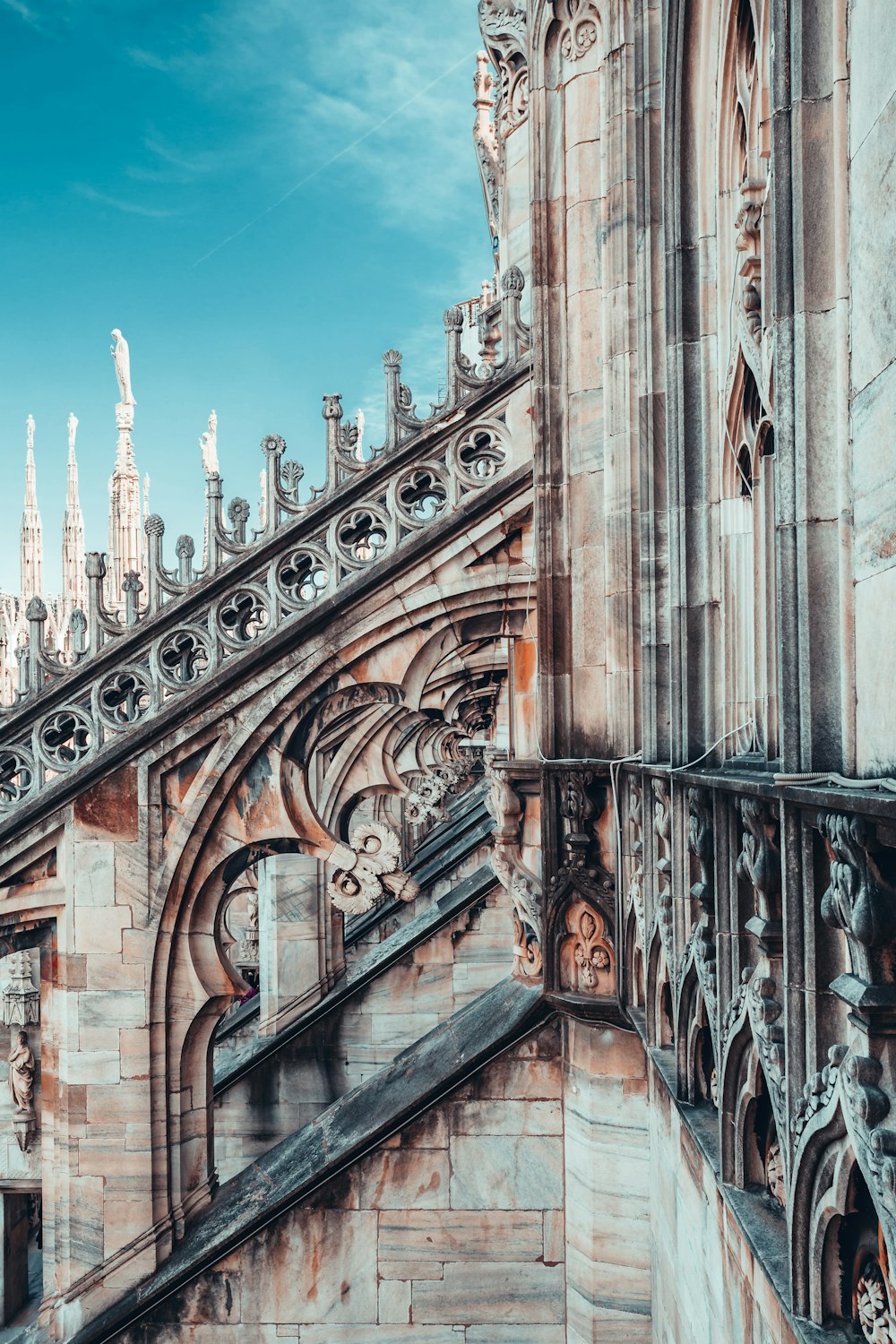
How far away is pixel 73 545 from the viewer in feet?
112

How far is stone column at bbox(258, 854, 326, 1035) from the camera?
12047 mm

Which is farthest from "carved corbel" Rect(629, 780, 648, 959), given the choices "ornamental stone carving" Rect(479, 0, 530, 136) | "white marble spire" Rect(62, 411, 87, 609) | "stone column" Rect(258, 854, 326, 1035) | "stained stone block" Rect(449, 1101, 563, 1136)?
"white marble spire" Rect(62, 411, 87, 609)

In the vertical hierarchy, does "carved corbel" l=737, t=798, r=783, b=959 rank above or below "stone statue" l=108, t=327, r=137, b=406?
below

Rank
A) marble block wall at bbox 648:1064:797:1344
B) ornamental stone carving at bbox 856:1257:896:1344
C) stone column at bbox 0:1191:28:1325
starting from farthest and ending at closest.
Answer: stone column at bbox 0:1191:28:1325 < marble block wall at bbox 648:1064:797:1344 < ornamental stone carving at bbox 856:1257:896:1344

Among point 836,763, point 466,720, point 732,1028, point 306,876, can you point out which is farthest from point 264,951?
point 836,763

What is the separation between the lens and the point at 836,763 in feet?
6.09

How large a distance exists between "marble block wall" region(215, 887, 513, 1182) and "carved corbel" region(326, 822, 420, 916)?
4475 mm

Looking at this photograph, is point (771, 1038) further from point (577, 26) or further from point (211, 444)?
point (211, 444)

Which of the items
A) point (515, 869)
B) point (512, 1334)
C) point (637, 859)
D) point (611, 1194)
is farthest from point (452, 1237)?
point (637, 859)

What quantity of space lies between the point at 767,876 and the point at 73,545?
3445 cm

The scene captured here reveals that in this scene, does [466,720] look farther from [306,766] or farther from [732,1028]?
[732,1028]

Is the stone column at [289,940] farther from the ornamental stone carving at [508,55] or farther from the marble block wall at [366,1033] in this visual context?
the ornamental stone carving at [508,55]

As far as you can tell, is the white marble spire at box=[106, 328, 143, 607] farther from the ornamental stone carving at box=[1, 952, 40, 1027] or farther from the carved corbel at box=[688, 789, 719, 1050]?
the carved corbel at box=[688, 789, 719, 1050]

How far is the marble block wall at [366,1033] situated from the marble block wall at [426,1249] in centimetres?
480
